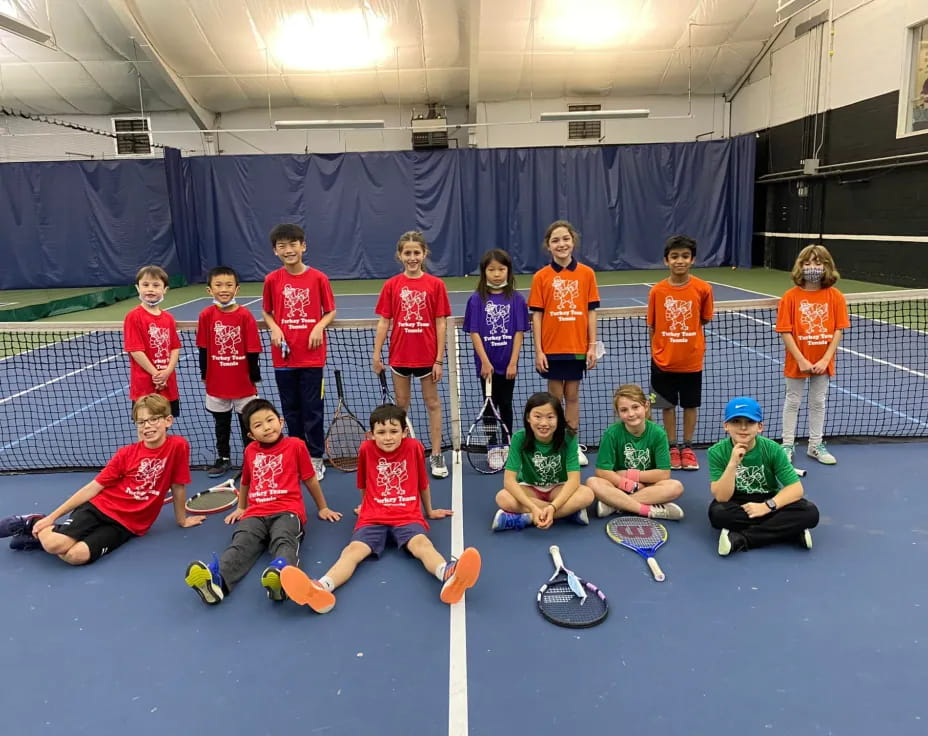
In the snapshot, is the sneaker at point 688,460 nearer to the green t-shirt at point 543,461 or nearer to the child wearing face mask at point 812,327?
the child wearing face mask at point 812,327

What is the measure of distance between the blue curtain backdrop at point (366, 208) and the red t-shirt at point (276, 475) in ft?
51.9

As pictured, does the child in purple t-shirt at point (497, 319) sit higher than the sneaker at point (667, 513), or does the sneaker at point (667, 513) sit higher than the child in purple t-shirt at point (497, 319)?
the child in purple t-shirt at point (497, 319)

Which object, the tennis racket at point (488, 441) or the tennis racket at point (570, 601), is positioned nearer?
the tennis racket at point (570, 601)

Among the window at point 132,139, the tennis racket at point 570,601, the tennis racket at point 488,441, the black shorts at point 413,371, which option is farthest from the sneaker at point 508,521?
the window at point 132,139

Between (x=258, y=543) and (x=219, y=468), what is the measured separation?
1.44 metres

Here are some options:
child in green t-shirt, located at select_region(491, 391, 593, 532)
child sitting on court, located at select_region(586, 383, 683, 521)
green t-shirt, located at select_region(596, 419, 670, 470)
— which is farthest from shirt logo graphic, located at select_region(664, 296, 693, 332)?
child in green t-shirt, located at select_region(491, 391, 593, 532)

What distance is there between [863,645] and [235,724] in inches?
94.2

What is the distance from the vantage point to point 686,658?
247 cm

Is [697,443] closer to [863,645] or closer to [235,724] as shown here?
[863,645]

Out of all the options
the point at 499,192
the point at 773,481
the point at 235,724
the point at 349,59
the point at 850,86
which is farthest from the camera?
the point at 499,192

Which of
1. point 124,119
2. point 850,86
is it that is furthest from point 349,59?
point 850,86

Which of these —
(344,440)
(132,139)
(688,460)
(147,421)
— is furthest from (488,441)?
(132,139)

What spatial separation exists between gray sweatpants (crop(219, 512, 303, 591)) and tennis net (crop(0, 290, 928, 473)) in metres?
1.57

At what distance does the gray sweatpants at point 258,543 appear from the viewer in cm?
309
